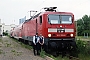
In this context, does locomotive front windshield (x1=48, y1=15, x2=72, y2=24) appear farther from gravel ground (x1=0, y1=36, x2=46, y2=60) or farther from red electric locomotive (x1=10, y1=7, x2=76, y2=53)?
gravel ground (x1=0, y1=36, x2=46, y2=60)

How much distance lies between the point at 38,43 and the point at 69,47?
85.1 inches

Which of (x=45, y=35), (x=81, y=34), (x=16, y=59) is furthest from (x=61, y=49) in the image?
(x=81, y=34)

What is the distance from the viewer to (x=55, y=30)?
15320mm

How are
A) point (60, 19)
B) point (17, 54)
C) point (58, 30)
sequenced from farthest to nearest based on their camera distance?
point (17, 54) → point (60, 19) → point (58, 30)

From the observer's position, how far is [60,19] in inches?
622

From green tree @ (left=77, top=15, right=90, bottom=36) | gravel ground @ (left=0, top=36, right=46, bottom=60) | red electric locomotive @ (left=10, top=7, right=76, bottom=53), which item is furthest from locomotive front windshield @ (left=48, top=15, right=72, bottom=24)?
green tree @ (left=77, top=15, right=90, bottom=36)

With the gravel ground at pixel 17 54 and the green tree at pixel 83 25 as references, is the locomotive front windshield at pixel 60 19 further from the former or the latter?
the green tree at pixel 83 25

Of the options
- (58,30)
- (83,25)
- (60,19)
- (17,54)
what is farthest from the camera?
(83,25)

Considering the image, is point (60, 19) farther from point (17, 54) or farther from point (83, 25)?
point (83, 25)

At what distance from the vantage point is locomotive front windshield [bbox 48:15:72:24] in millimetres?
15609

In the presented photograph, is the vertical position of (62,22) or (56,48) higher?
(62,22)

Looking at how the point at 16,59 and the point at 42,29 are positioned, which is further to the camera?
the point at 42,29

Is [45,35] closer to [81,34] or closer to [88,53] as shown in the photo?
[88,53]

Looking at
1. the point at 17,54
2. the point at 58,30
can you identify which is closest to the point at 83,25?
the point at 17,54
